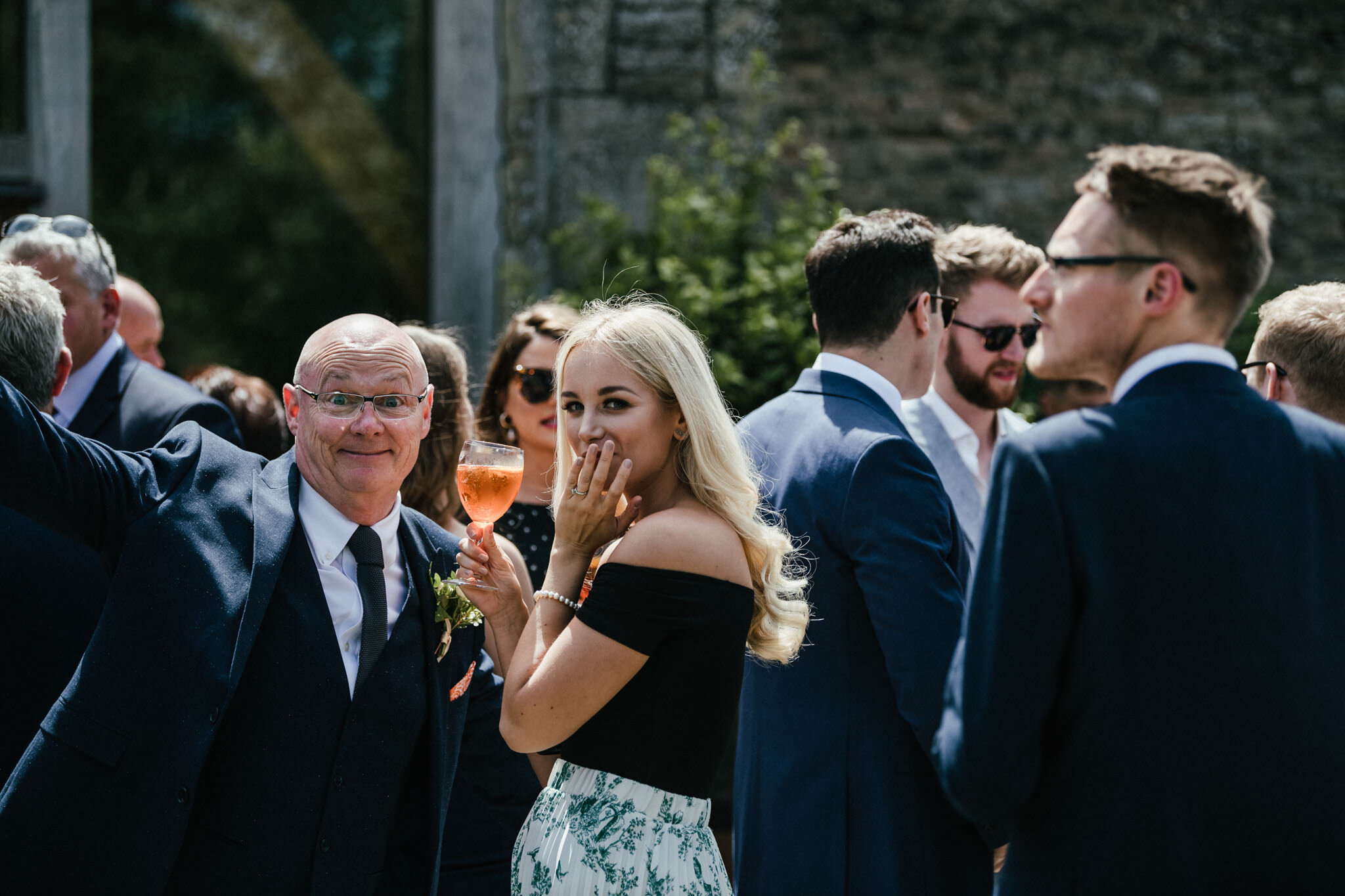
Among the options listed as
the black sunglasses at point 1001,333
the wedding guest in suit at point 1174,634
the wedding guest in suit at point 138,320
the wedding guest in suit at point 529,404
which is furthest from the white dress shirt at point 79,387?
the wedding guest in suit at point 1174,634

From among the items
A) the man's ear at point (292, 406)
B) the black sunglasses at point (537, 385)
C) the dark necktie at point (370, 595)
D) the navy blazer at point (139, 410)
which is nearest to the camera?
the dark necktie at point (370, 595)

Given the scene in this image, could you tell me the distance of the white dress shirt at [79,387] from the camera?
11.8ft

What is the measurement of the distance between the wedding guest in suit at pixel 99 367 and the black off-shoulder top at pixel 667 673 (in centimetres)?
192

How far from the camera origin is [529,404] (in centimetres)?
388

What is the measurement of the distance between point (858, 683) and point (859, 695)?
0.03 m

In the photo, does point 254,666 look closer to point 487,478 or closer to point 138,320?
point 487,478

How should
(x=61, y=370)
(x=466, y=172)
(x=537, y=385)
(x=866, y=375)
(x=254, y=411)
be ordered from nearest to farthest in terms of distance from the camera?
(x=61, y=370) < (x=866, y=375) < (x=537, y=385) < (x=254, y=411) < (x=466, y=172)

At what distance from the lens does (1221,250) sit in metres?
1.72

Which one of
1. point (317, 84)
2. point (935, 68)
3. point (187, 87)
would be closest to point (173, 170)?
point (187, 87)

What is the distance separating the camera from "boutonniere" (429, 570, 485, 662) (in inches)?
96.5

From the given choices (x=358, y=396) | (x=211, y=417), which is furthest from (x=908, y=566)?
(x=211, y=417)

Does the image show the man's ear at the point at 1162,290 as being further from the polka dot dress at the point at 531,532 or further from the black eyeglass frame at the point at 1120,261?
the polka dot dress at the point at 531,532

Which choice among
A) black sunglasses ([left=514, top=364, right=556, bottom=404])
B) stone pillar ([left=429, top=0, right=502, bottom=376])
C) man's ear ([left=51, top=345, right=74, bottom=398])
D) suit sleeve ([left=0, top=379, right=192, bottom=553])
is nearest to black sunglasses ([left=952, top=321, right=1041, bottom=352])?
black sunglasses ([left=514, top=364, right=556, bottom=404])

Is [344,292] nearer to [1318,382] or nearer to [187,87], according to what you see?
[187,87]
